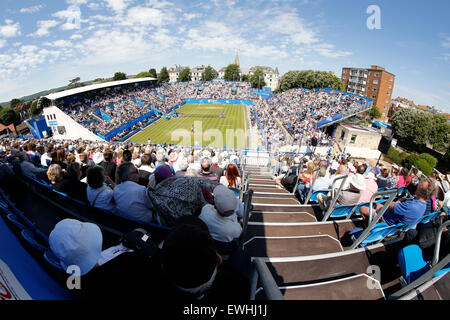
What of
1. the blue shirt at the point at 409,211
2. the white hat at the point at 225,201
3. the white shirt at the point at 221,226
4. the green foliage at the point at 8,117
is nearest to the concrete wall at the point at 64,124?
the green foliage at the point at 8,117

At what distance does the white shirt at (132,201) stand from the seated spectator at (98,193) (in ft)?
0.84

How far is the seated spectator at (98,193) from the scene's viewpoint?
3.38 m

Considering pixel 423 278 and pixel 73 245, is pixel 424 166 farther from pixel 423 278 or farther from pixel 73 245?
pixel 73 245

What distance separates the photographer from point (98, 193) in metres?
3.40

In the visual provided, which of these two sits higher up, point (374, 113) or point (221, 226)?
point (221, 226)

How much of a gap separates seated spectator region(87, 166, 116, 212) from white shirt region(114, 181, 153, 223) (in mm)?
257

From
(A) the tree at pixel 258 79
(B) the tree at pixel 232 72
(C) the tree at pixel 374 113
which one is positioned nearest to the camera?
(C) the tree at pixel 374 113

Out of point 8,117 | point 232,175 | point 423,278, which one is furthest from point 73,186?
point 8,117

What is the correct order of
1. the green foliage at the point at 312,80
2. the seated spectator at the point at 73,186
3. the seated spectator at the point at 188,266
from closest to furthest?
the seated spectator at the point at 188,266, the seated spectator at the point at 73,186, the green foliage at the point at 312,80

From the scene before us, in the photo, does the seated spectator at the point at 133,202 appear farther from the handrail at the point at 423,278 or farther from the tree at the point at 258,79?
the tree at the point at 258,79

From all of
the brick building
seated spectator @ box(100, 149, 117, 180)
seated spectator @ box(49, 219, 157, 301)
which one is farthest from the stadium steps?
the brick building

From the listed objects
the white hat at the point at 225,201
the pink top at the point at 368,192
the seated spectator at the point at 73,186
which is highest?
the white hat at the point at 225,201

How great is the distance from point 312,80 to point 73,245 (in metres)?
67.1
